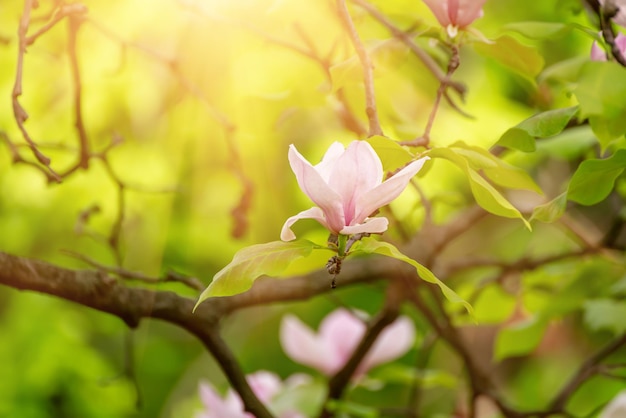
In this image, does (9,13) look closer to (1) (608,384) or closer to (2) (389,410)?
(2) (389,410)

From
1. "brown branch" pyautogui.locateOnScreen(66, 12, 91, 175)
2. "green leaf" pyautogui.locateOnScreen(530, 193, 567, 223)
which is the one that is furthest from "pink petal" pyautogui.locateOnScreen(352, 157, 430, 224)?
"brown branch" pyautogui.locateOnScreen(66, 12, 91, 175)

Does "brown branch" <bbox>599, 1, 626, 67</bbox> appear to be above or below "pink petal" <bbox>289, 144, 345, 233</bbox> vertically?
above

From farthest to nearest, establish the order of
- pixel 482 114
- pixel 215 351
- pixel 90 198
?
pixel 90 198, pixel 482 114, pixel 215 351

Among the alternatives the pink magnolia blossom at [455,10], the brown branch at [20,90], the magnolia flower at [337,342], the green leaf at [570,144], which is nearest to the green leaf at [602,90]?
the pink magnolia blossom at [455,10]

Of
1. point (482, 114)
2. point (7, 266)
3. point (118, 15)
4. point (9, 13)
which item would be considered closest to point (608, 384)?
point (482, 114)

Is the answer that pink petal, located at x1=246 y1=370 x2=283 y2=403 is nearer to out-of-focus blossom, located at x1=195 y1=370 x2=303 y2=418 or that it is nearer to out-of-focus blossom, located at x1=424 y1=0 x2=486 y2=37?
out-of-focus blossom, located at x1=195 y1=370 x2=303 y2=418

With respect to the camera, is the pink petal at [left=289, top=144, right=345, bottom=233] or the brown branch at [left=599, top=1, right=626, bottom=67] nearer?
the pink petal at [left=289, top=144, right=345, bottom=233]
